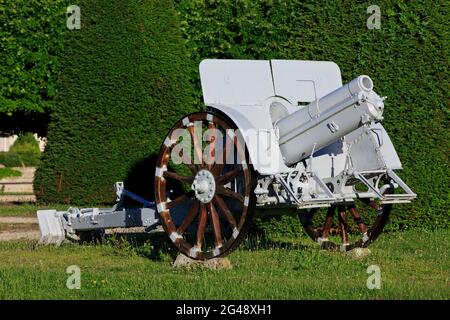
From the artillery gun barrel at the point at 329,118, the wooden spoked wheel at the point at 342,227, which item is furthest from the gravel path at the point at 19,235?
the artillery gun barrel at the point at 329,118

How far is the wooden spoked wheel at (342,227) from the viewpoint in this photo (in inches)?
367

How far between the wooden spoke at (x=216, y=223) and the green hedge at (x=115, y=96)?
6.78 m

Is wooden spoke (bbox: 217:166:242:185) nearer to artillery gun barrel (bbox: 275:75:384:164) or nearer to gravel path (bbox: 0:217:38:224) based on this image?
artillery gun barrel (bbox: 275:75:384:164)

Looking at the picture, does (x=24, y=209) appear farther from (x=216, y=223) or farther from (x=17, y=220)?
(x=216, y=223)

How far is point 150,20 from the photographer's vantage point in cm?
1530

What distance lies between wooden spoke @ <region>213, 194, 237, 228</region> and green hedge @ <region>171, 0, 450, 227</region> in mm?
3719

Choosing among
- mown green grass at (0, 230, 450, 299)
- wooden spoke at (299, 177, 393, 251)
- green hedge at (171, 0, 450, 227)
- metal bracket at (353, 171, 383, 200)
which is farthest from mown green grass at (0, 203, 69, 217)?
metal bracket at (353, 171, 383, 200)

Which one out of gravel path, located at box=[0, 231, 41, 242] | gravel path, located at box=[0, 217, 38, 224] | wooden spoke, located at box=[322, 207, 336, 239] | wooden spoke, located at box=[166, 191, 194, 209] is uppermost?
wooden spoke, located at box=[166, 191, 194, 209]

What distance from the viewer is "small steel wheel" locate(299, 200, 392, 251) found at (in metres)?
9.31

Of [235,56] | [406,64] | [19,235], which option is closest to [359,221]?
[406,64]

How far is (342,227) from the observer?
380 inches

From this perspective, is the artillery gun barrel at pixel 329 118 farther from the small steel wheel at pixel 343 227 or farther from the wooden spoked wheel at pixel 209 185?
the small steel wheel at pixel 343 227

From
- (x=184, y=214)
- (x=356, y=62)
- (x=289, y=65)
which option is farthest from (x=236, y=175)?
(x=356, y=62)
